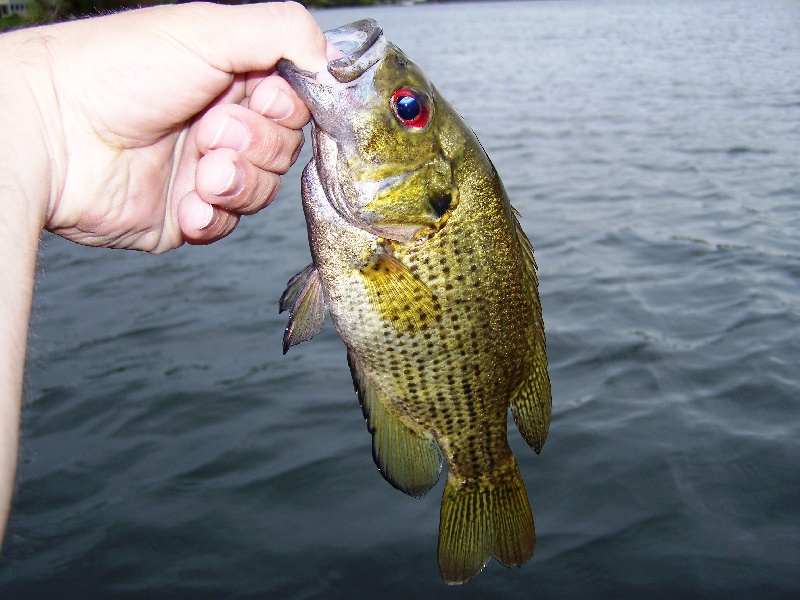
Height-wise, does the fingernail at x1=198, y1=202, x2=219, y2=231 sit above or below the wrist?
below

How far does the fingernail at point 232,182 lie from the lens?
277 cm

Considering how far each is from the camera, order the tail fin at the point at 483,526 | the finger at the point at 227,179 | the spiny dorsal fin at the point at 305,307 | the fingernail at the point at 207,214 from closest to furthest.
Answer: the spiny dorsal fin at the point at 305,307, the tail fin at the point at 483,526, the finger at the point at 227,179, the fingernail at the point at 207,214

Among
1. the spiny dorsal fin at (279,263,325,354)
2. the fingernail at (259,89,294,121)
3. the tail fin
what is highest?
the fingernail at (259,89,294,121)

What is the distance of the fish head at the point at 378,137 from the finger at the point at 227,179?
0.47m

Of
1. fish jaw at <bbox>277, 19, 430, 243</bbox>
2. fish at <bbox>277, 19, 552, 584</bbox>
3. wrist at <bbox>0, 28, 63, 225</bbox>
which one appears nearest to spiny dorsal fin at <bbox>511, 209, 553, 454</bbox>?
fish at <bbox>277, 19, 552, 584</bbox>

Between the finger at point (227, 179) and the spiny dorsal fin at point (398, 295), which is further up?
the finger at point (227, 179)

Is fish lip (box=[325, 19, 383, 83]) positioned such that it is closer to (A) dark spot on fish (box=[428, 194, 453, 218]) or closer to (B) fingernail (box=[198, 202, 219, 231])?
(A) dark spot on fish (box=[428, 194, 453, 218])

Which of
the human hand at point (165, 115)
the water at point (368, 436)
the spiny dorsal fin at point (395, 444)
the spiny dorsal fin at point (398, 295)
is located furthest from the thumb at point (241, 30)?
the spiny dorsal fin at point (395, 444)

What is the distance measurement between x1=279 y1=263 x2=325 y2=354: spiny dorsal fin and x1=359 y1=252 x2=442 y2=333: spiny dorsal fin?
7.9 inches

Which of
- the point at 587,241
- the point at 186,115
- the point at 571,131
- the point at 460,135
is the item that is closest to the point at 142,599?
the point at 186,115

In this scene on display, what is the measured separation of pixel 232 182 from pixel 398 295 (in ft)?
2.64

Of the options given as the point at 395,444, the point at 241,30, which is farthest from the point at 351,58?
the point at 395,444

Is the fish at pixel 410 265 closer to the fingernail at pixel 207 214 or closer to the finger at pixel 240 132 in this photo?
the finger at pixel 240 132

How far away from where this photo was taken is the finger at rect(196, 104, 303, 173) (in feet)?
8.98
